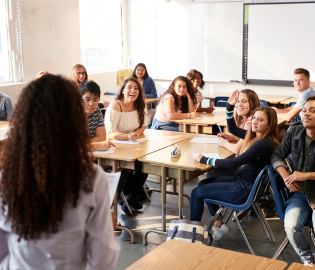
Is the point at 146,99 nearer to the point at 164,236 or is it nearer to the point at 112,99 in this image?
the point at 112,99

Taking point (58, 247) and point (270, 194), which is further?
point (270, 194)

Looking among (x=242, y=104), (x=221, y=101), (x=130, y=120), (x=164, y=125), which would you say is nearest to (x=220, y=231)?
(x=242, y=104)

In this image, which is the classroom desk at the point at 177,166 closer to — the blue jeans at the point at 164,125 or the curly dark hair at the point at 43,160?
the blue jeans at the point at 164,125

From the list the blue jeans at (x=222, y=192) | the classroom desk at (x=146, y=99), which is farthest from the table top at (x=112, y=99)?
the blue jeans at (x=222, y=192)

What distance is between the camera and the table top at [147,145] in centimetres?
317

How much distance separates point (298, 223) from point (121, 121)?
2046 mm

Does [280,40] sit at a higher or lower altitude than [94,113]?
higher

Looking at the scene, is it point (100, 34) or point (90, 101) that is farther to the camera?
point (100, 34)

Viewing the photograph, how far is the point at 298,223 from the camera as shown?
250 cm

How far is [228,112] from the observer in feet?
11.7

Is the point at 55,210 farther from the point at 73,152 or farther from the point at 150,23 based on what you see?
the point at 150,23

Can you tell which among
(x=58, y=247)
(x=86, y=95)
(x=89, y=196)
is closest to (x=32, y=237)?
(x=58, y=247)

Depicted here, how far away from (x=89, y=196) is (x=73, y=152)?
0.13m

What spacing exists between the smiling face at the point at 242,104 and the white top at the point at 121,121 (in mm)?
986
